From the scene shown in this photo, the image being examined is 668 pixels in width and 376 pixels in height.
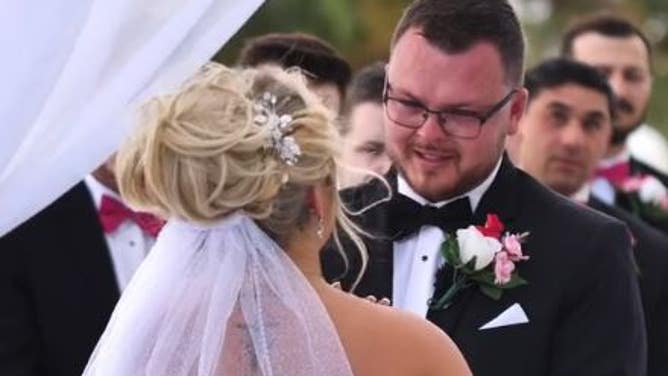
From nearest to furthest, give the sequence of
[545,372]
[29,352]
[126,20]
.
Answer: [126,20] → [545,372] → [29,352]

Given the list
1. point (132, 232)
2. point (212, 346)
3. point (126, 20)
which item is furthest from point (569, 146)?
point (212, 346)

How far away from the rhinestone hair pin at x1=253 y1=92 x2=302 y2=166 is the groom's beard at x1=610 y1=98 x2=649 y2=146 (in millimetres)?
5460

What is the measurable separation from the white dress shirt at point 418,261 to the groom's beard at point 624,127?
4142 millimetres

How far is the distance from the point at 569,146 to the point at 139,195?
15.0ft

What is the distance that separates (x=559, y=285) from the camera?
19.6 ft

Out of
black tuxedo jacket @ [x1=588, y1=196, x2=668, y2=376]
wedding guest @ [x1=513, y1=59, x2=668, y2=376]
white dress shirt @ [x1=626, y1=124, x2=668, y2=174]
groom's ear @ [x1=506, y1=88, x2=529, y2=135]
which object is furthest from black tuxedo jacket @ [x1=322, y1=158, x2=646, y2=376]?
white dress shirt @ [x1=626, y1=124, x2=668, y2=174]

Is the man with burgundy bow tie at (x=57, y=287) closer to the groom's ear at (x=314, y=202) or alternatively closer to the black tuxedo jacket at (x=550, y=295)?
the black tuxedo jacket at (x=550, y=295)

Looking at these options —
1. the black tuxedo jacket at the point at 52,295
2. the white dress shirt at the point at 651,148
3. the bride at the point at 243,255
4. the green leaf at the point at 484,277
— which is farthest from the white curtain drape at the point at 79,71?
the white dress shirt at the point at 651,148

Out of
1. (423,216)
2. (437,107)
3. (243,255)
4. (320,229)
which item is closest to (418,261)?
(423,216)

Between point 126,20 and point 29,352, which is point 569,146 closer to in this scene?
point 29,352

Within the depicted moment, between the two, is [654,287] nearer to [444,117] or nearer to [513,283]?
[513,283]

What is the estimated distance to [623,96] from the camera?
10.8 meters

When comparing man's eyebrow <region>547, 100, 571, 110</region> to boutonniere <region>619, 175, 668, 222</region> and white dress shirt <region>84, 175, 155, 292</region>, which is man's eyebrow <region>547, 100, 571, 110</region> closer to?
boutonniere <region>619, 175, 668, 222</region>

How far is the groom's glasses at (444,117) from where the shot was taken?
600 cm
